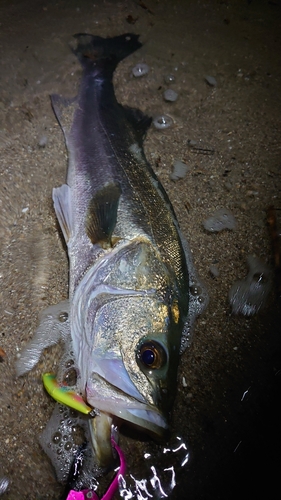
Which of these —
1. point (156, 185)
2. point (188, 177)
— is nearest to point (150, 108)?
point (188, 177)

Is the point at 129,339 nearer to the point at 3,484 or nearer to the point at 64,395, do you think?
the point at 64,395

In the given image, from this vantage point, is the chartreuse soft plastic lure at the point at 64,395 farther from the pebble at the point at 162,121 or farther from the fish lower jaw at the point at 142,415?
the pebble at the point at 162,121

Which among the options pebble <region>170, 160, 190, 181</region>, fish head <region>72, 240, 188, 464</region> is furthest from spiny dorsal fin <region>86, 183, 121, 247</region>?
pebble <region>170, 160, 190, 181</region>

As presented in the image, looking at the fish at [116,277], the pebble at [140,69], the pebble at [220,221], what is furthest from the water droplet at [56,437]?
the pebble at [140,69]

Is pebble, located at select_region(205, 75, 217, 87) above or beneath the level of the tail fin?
beneath

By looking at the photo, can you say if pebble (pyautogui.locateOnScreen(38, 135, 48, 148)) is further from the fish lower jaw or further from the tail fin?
the fish lower jaw

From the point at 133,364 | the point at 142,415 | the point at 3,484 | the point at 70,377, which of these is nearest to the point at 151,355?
the point at 133,364

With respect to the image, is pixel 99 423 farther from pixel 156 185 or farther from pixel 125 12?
pixel 125 12
